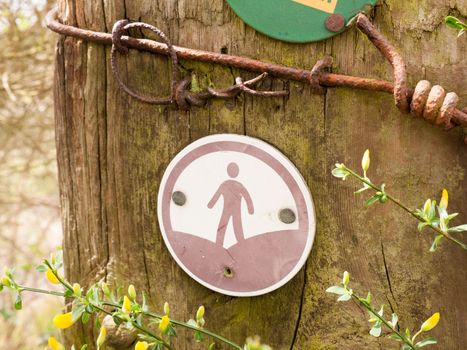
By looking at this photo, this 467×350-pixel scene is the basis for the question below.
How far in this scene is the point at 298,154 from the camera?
1682 mm

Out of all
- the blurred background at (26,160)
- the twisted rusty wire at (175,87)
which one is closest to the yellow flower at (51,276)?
the twisted rusty wire at (175,87)

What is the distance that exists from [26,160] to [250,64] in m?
3.27

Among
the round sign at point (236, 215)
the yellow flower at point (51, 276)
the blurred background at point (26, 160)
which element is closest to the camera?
the yellow flower at point (51, 276)

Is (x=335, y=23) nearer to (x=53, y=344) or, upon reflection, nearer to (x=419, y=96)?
(x=419, y=96)

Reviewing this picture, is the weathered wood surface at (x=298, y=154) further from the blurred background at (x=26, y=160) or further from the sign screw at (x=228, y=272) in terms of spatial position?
the blurred background at (x=26, y=160)

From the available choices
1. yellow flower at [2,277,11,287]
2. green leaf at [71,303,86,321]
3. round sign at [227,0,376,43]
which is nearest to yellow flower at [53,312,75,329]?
green leaf at [71,303,86,321]

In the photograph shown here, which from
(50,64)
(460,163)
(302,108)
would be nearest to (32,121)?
(50,64)

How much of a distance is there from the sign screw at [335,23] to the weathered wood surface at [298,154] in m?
0.03

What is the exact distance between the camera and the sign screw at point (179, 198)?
5.95ft

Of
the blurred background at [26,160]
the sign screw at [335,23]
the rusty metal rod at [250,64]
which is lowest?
the blurred background at [26,160]

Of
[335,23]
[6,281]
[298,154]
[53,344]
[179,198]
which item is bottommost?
[53,344]

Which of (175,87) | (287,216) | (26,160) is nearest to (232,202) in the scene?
(287,216)

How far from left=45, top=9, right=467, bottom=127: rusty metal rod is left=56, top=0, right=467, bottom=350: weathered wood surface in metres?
0.04

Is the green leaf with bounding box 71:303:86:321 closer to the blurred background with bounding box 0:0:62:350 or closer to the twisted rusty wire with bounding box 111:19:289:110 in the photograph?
the twisted rusty wire with bounding box 111:19:289:110
